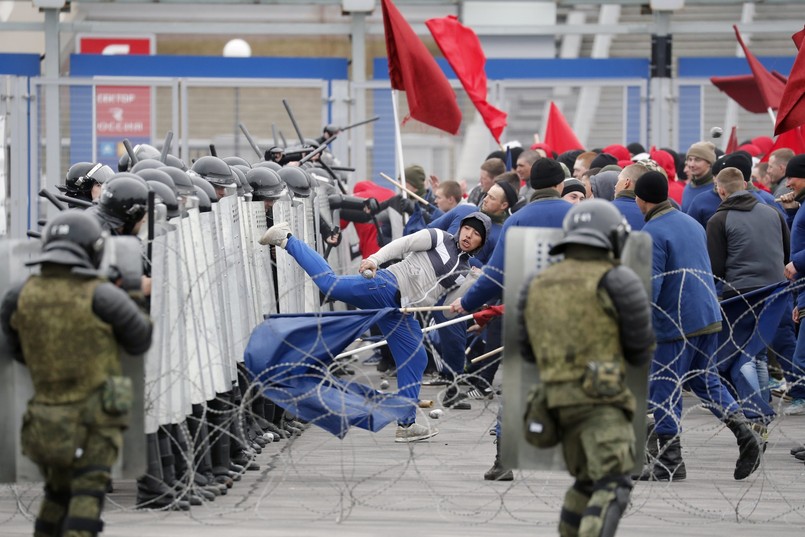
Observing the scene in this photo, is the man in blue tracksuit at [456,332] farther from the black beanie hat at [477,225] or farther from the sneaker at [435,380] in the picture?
the black beanie hat at [477,225]

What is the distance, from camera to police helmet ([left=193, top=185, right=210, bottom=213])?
10030mm

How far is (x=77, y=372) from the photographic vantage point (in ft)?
22.6

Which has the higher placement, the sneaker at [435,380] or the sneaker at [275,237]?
the sneaker at [275,237]

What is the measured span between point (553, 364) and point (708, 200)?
652 cm

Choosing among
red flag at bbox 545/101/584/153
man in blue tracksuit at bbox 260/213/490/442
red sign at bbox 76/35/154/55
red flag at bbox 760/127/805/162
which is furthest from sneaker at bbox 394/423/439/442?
red sign at bbox 76/35/154/55

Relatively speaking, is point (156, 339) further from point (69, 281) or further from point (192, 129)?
Answer: point (192, 129)

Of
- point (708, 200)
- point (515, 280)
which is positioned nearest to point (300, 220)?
point (708, 200)

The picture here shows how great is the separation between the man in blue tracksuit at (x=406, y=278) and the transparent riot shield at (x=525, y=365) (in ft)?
12.0

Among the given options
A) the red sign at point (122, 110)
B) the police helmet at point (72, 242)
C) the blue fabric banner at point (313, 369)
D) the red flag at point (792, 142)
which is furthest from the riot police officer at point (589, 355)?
the red sign at point (122, 110)

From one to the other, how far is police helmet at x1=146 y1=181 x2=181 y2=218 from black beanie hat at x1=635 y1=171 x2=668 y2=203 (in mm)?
2932

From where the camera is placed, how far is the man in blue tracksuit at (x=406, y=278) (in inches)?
446

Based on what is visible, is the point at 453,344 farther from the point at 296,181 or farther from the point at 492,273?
the point at 492,273

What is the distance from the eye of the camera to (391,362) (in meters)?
16.0

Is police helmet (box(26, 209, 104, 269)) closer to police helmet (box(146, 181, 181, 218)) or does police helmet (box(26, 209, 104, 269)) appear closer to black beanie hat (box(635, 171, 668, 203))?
police helmet (box(146, 181, 181, 218))
